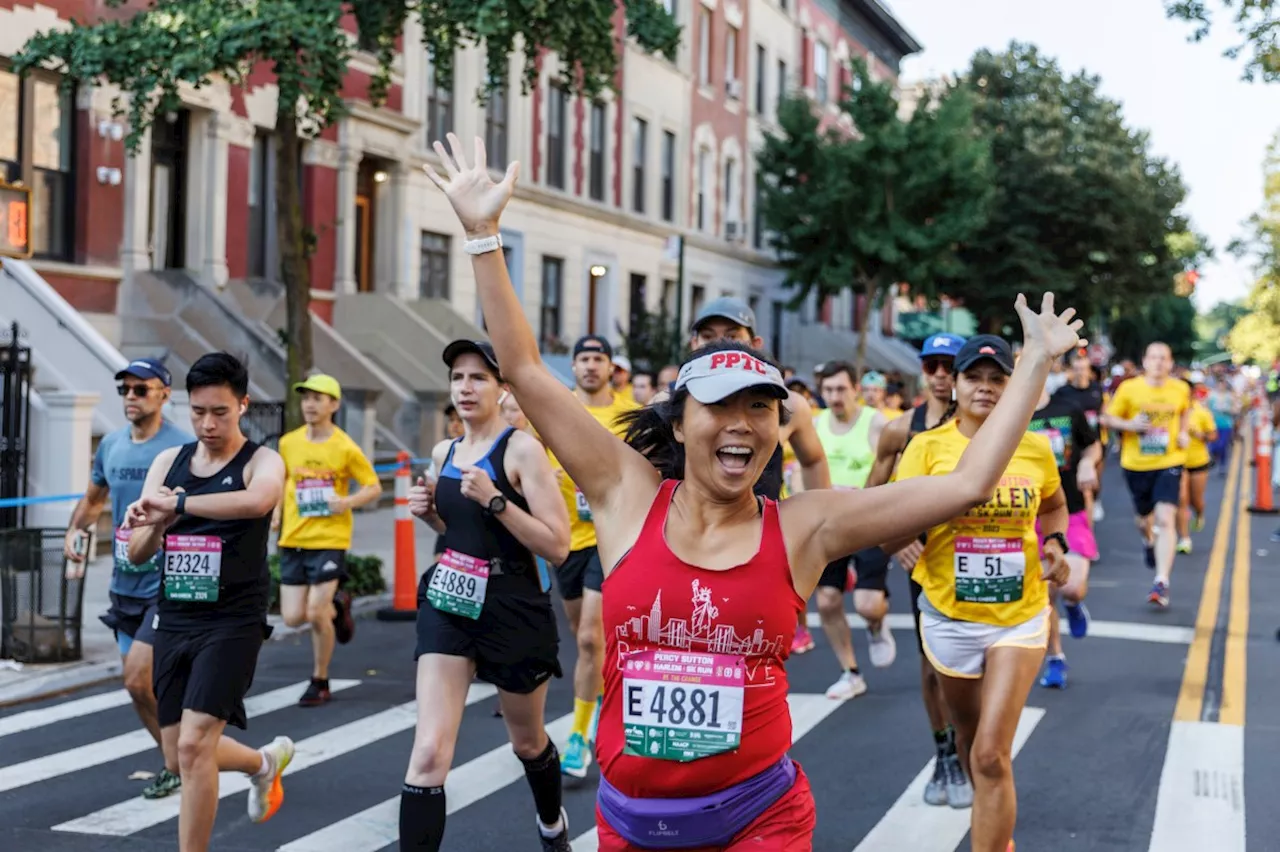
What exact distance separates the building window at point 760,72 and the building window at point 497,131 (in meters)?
14.1

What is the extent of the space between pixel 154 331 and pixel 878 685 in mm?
13806

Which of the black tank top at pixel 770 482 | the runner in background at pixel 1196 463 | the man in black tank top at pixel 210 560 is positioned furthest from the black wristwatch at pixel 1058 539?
the runner in background at pixel 1196 463

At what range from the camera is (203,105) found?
2198 centimetres

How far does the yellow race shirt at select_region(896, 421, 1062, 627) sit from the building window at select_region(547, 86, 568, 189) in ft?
86.7

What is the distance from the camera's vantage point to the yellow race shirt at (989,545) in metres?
6.02

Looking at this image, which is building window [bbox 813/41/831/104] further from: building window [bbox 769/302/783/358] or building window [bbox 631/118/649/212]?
building window [bbox 631/118/649/212]

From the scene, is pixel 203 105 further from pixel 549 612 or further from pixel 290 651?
pixel 549 612

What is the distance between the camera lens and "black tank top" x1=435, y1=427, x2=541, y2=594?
19.7 ft

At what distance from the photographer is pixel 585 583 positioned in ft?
27.7

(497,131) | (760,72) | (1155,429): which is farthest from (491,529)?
(760,72)

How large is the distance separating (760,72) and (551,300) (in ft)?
45.2

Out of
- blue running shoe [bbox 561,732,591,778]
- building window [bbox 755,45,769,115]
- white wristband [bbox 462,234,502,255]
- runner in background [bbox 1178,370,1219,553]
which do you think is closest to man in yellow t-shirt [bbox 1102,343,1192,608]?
runner in background [bbox 1178,370,1219,553]

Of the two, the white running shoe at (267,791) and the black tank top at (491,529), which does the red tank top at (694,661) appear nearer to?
the black tank top at (491,529)

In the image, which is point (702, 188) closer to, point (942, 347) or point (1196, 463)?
point (1196, 463)
